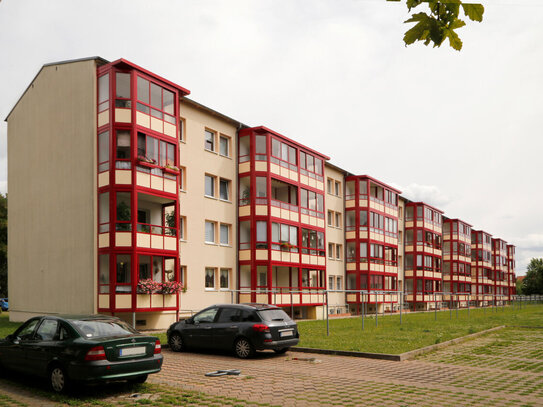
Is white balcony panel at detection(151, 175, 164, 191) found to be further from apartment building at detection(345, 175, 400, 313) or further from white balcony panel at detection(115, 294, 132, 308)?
apartment building at detection(345, 175, 400, 313)

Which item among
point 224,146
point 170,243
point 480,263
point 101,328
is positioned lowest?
point 480,263

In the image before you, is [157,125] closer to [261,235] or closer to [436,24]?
[261,235]

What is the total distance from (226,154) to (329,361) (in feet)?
68.5

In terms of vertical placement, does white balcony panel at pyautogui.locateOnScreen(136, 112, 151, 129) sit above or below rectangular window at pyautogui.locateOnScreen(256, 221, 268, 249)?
above

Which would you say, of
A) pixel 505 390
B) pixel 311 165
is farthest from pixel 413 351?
pixel 311 165

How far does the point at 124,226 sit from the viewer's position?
25.0 m

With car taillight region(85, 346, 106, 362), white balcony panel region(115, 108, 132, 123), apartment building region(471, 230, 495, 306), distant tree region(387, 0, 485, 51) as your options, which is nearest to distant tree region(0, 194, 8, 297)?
white balcony panel region(115, 108, 132, 123)

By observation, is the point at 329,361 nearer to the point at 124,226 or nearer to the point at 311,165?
the point at 124,226

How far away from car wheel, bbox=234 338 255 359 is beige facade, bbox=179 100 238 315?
13869 millimetres

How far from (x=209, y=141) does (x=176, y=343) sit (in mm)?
17557

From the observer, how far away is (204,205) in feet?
103

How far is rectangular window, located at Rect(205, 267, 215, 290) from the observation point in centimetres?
3125

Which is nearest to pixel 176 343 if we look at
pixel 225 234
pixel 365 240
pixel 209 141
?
pixel 225 234

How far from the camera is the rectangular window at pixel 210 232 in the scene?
31.7 meters
